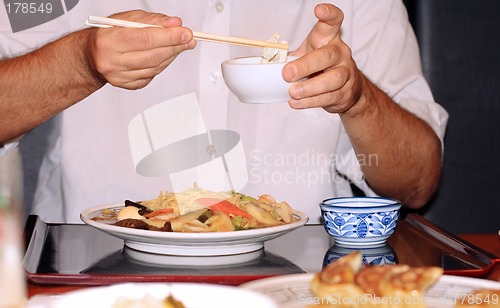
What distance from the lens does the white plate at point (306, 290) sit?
2.68 feet

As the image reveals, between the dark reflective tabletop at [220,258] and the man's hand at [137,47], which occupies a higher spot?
the man's hand at [137,47]

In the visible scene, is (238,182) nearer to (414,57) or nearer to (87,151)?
(87,151)

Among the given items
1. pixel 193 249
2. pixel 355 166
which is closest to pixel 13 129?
pixel 193 249

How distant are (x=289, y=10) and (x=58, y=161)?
778mm

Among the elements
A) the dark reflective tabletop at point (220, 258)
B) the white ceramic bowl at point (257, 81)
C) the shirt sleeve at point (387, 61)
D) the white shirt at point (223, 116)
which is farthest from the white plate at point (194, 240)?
the shirt sleeve at point (387, 61)

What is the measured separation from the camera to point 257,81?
1245 millimetres

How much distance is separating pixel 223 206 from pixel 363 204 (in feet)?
0.86

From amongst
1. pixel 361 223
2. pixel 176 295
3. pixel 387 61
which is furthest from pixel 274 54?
pixel 387 61

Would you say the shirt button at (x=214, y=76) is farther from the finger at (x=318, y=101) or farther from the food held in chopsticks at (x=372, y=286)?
the food held in chopsticks at (x=372, y=286)

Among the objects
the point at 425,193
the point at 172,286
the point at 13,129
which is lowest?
the point at 425,193

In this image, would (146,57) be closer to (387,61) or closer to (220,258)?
(220,258)

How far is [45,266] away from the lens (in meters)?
1.12

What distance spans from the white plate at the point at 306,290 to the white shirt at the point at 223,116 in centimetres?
112

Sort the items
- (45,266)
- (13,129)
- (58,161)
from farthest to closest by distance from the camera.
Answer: (58,161), (13,129), (45,266)
